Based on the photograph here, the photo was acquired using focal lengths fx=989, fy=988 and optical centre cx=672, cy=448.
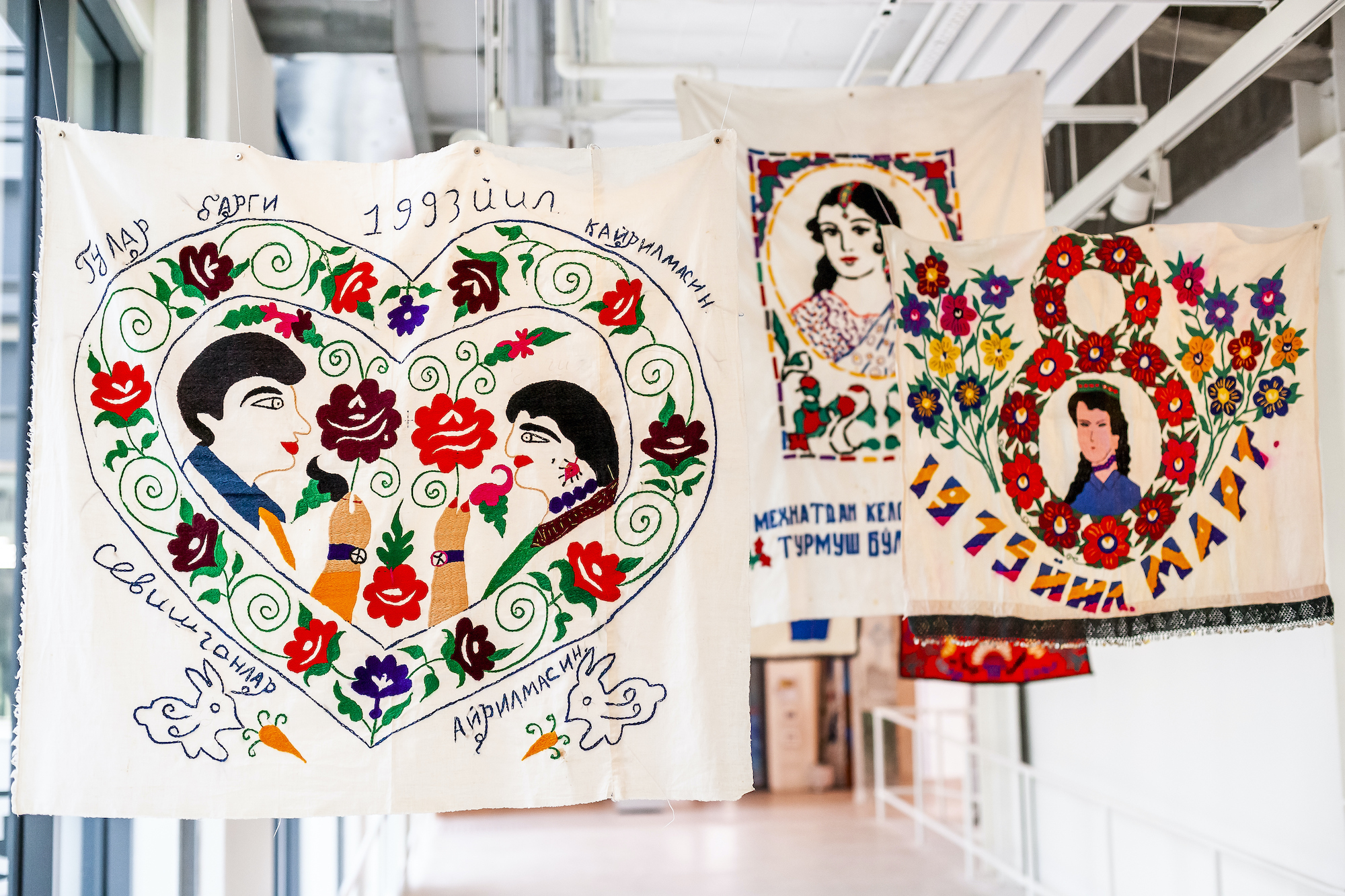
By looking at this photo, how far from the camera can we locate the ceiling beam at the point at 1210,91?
263 centimetres

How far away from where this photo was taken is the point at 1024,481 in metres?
2.31

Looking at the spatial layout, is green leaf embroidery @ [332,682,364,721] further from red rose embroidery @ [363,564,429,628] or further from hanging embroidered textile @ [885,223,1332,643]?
hanging embroidered textile @ [885,223,1332,643]

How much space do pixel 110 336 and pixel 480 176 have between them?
0.73m

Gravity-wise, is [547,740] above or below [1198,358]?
below

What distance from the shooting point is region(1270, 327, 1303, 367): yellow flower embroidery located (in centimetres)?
241

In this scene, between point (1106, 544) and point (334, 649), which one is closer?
point (334, 649)

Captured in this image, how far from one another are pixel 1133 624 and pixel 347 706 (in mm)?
1755

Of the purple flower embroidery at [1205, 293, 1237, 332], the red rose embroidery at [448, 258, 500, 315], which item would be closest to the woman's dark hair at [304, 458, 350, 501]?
the red rose embroidery at [448, 258, 500, 315]

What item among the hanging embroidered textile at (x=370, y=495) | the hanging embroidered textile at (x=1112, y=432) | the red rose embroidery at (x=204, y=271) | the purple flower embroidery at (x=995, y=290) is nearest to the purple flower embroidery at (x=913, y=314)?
the hanging embroidered textile at (x=1112, y=432)

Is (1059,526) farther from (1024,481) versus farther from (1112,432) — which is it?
(1112,432)

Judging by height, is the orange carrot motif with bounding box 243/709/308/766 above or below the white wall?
above

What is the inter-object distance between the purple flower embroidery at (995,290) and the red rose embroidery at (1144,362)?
32cm

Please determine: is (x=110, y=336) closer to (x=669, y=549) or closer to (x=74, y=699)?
(x=74, y=699)

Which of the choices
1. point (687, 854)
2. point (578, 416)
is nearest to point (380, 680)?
point (578, 416)
